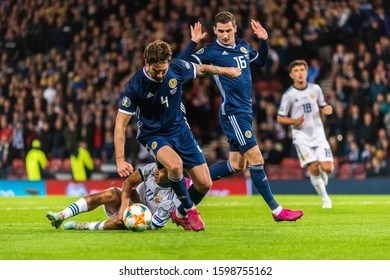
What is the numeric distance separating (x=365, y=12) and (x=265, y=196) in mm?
13323

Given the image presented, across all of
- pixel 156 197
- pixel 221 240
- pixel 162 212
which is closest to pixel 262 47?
pixel 156 197

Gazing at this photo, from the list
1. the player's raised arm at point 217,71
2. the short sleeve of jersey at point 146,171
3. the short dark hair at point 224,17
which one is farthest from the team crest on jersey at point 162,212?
the short dark hair at point 224,17

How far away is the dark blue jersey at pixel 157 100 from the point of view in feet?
33.5

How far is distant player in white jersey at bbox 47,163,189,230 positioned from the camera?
10.5 m

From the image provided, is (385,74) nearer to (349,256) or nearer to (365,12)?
(365,12)

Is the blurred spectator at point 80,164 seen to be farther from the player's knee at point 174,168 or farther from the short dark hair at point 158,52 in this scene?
the short dark hair at point 158,52

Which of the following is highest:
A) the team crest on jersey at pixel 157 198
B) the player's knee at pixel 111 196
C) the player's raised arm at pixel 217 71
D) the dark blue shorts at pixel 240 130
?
the player's raised arm at pixel 217 71

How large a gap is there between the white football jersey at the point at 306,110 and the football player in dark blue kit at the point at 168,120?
4798 millimetres

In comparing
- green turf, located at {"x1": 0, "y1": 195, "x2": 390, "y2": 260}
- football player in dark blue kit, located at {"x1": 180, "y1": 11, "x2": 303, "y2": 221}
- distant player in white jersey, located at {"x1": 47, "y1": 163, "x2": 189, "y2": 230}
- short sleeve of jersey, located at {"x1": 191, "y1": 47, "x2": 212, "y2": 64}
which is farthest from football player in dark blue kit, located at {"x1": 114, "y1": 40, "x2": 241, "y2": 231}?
short sleeve of jersey, located at {"x1": 191, "y1": 47, "x2": 212, "y2": 64}

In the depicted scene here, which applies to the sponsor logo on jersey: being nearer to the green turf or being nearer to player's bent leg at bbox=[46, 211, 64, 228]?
the green turf

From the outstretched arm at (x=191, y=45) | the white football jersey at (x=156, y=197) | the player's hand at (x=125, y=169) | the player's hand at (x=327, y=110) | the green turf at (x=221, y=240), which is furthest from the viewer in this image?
the player's hand at (x=327, y=110)

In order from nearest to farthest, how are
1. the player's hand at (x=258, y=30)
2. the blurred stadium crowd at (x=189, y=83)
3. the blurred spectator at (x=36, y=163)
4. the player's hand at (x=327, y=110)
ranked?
the player's hand at (x=258, y=30)
the player's hand at (x=327, y=110)
the blurred stadium crowd at (x=189, y=83)
the blurred spectator at (x=36, y=163)

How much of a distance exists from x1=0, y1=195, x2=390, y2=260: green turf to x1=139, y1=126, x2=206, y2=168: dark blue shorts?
82 cm
